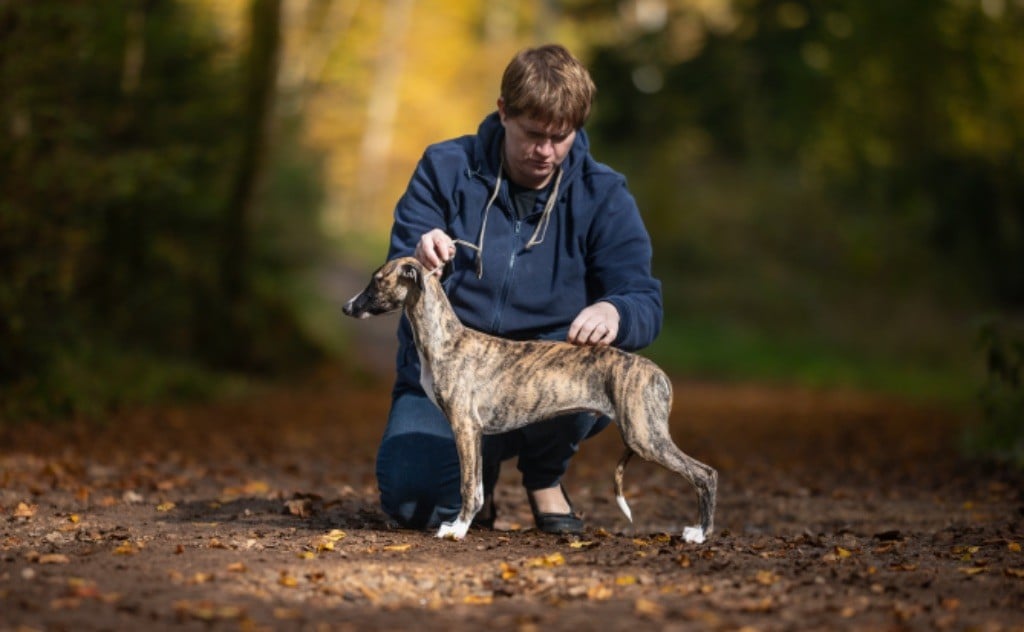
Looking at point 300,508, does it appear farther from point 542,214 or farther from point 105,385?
point 105,385

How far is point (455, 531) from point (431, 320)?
3.11 feet

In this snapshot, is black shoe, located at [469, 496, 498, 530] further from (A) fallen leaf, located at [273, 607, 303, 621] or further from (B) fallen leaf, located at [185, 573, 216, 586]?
(A) fallen leaf, located at [273, 607, 303, 621]

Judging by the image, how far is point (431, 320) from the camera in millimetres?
5648

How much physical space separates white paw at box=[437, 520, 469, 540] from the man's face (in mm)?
1669

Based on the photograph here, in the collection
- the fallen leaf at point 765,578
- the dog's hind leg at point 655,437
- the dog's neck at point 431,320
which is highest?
the dog's neck at point 431,320

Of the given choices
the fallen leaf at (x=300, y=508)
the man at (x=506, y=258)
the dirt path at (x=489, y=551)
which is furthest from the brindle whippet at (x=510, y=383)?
the fallen leaf at (x=300, y=508)

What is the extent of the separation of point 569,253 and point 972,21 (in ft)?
71.0

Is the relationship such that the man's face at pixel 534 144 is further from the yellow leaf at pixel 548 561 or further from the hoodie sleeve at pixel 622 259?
the yellow leaf at pixel 548 561

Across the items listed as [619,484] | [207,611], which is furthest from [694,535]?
[207,611]

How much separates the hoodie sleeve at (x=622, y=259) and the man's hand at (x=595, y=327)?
0.30 meters

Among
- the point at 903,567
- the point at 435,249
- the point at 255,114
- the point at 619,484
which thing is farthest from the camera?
the point at 255,114

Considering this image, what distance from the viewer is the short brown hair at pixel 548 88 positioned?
5691mm

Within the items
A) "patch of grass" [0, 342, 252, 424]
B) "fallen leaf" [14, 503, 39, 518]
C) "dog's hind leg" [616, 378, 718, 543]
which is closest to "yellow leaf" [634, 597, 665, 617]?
"dog's hind leg" [616, 378, 718, 543]

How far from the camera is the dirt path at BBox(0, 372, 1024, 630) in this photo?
14.9ft
